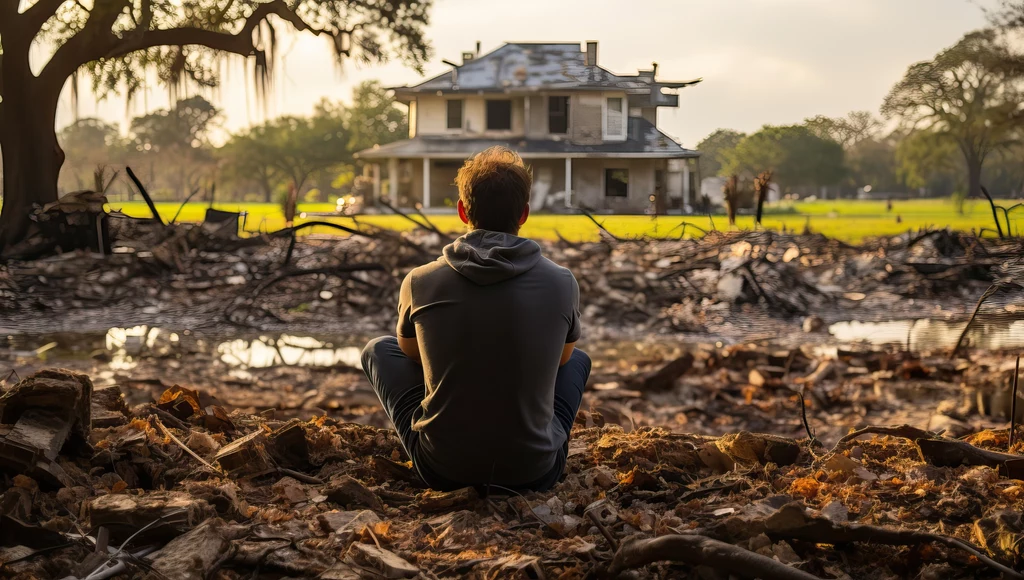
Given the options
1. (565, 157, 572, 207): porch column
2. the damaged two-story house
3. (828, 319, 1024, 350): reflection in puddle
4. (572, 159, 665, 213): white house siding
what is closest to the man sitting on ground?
(828, 319, 1024, 350): reflection in puddle

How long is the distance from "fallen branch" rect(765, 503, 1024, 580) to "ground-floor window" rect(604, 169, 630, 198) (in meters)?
5.15

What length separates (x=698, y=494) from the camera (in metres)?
2.63

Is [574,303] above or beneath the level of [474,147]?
beneath

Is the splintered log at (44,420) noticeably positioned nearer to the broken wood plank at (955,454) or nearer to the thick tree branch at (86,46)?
the broken wood plank at (955,454)

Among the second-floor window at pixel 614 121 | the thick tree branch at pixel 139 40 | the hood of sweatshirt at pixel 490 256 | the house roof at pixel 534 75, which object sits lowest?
the hood of sweatshirt at pixel 490 256

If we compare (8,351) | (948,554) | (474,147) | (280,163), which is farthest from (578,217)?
(948,554)

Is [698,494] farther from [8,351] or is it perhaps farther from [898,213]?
[898,213]

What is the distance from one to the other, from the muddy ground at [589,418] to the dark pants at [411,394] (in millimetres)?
83

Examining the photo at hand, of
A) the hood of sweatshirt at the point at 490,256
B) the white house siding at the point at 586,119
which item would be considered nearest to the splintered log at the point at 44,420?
the hood of sweatshirt at the point at 490,256

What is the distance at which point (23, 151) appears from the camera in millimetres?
7641

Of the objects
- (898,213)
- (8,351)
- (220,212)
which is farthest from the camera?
(898,213)

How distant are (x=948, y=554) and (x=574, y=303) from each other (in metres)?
1.09

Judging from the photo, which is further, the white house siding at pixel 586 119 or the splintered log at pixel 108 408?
the white house siding at pixel 586 119

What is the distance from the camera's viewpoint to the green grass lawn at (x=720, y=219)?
7.70 m
